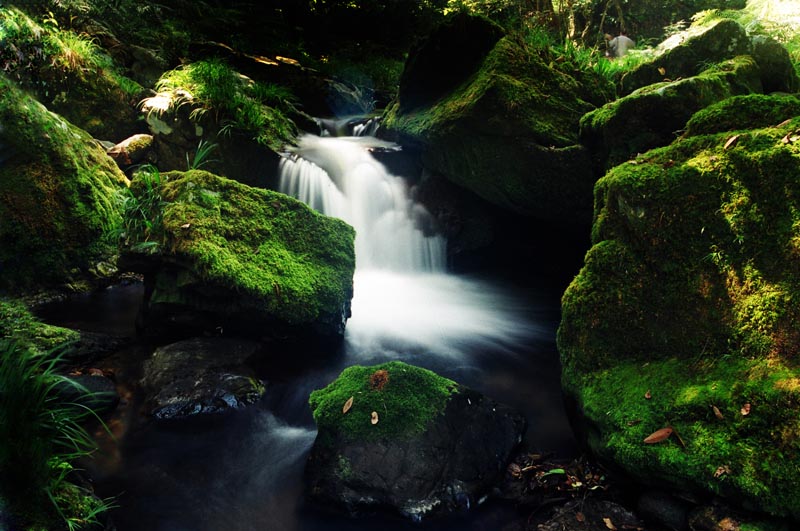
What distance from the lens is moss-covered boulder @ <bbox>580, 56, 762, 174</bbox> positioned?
4.57 m

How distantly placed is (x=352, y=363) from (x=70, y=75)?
7.47 meters

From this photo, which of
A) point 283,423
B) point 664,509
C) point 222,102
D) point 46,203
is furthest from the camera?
point 222,102

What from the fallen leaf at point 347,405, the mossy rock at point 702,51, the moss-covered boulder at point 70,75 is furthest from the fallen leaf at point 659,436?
the moss-covered boulder at point 70,75

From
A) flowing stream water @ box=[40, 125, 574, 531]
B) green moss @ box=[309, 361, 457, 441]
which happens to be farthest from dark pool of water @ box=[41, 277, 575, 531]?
green moss @ box=[309, 361, 457, 441]

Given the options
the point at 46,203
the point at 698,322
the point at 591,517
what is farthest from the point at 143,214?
Result: the point at 698,322

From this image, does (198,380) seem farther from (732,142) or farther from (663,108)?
(663,108)

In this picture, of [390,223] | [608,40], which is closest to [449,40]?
[390,223]

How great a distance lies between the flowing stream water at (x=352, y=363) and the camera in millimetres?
3074

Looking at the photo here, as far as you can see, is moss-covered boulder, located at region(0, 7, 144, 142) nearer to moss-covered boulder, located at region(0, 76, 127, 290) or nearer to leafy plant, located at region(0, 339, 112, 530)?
moss-covered boulder, located at region(0, 76, 127, 290)

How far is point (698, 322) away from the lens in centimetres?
306

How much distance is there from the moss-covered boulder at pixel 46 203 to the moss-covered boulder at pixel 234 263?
58.5 inches

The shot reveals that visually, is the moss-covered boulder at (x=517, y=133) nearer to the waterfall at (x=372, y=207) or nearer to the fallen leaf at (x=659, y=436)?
the waterfall at (x=372, y=207)

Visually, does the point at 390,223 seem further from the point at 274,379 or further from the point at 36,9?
the point at 36,9

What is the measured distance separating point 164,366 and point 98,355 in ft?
3.29
